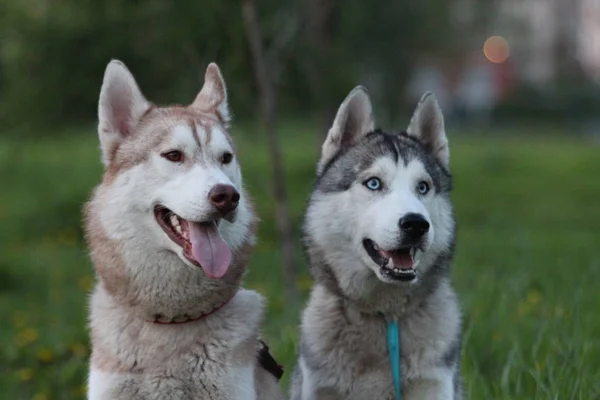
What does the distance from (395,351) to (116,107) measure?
5.72 feet

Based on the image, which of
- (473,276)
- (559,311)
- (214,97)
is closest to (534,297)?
(559,311)

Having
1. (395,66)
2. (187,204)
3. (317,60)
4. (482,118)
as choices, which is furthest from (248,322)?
(482,118)

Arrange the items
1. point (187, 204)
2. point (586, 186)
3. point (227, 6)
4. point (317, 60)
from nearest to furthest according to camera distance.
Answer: point (187, 204)
point (227, 6)
point (317, 60)
point (586, 186)

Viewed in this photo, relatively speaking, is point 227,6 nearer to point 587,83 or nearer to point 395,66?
point 395,66

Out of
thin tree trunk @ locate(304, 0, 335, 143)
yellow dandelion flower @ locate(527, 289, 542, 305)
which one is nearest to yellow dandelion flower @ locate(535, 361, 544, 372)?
yellow dandelion flower @ locate(527, 289, 542, 305)

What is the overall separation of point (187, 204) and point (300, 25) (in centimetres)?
550

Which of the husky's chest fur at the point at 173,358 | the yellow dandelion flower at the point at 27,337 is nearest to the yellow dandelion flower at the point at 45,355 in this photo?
the yellow dandelion flower at the point at 27,337

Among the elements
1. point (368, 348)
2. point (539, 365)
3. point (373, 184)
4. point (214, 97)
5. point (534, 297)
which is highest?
point (214, 97)

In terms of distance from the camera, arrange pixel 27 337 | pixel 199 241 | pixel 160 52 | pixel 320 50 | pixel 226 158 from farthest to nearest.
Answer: pixel 320 50
pixel 160 52
pixel 27 337
pixel 226 158
pixel 199 241

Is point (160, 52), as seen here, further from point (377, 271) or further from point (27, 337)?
point (377, 271)

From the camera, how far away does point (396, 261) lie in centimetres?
443

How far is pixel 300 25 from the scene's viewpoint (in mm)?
9141

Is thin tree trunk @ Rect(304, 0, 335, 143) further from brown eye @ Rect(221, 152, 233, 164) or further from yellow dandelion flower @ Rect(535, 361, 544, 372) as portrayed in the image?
brown eye @ Rect(221, 152, 233, 164)

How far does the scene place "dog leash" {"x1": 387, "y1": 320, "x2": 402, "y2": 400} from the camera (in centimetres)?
435
